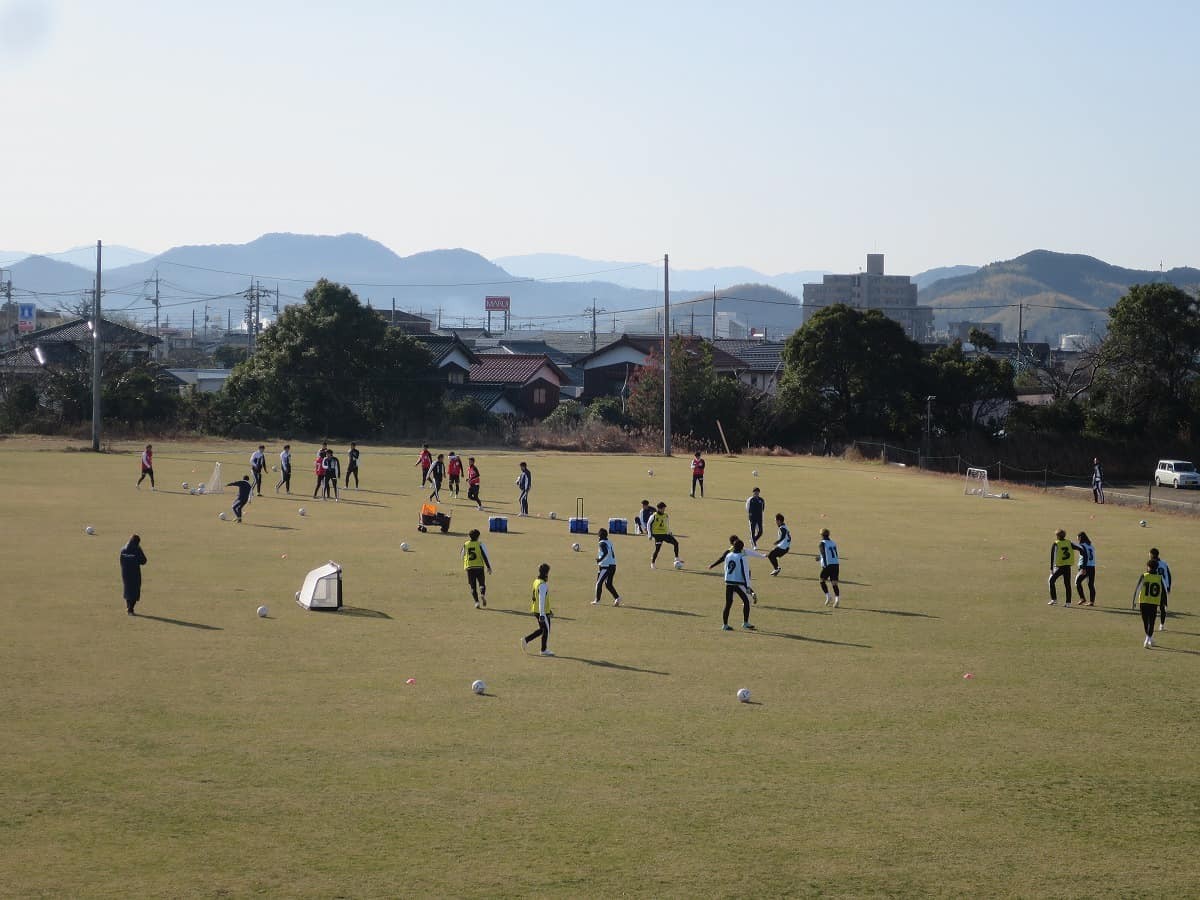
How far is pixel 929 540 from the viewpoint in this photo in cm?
3181

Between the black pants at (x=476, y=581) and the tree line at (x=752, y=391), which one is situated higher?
the tree line at (x=752, y=391)

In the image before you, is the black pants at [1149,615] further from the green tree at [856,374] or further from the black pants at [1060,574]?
the green tree at [856,374]

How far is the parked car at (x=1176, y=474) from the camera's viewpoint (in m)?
58.1

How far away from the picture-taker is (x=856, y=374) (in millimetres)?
63344

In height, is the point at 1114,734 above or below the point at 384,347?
below

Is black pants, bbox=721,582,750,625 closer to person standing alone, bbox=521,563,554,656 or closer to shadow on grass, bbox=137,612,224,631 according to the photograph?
person standing alone, bbox=521,563,554,656

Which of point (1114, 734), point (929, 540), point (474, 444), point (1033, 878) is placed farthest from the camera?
point (474, 444)

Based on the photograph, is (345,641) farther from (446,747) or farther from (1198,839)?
(1198,839)

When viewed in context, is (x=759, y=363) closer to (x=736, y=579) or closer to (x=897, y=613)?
(x=897, y=613)

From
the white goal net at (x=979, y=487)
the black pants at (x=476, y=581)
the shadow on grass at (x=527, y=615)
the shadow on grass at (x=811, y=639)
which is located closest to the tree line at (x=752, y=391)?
the white goal net at (x=979, y=487)

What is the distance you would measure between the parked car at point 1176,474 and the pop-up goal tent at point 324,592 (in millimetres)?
49090

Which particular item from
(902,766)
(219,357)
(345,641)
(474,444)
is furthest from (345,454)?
(219,357)

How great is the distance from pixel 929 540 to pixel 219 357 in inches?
4035

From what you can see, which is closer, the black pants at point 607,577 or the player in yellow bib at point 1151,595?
the player in yellow bib at point 1151,595
